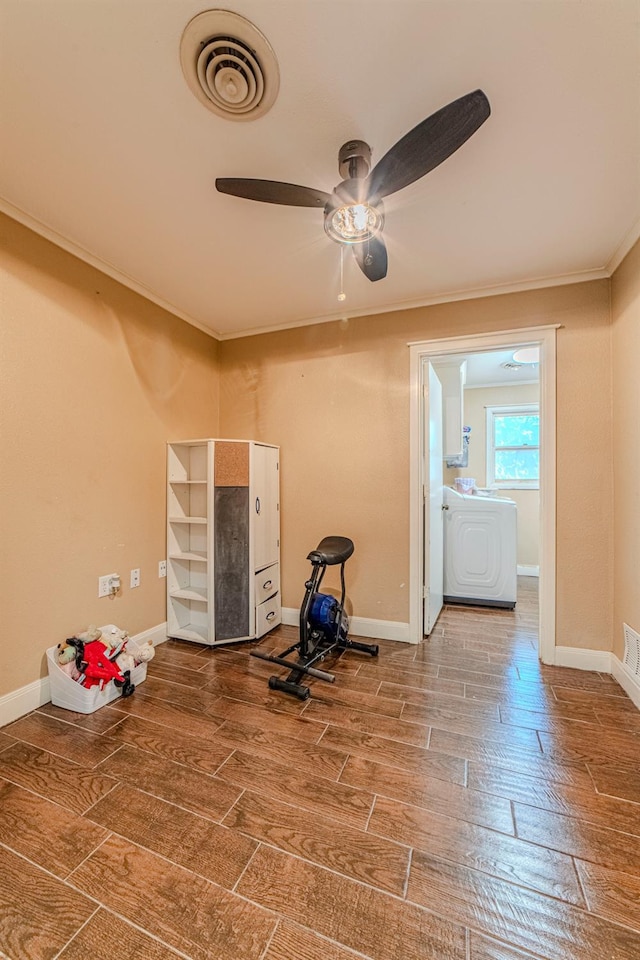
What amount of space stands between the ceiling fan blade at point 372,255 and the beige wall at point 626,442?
4.61 ft

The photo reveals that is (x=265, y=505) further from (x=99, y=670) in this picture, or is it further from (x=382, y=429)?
(x=99, y=670)

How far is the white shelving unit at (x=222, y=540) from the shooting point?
2.61 meters

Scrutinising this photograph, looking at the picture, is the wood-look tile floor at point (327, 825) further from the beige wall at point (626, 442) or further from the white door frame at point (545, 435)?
the beige wall at point (626, 442)

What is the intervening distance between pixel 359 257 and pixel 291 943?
224 centimetres

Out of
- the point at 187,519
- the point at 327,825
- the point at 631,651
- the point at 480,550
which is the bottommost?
the point at 327,825

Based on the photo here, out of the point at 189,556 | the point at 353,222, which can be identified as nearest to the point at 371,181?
the point at 353,222

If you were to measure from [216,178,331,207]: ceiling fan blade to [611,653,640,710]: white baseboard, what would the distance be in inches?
107

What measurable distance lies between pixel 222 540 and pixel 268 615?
2.37ft

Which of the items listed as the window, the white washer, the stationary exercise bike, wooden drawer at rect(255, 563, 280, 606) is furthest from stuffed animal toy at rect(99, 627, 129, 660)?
the window

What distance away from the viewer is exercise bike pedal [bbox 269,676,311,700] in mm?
2008

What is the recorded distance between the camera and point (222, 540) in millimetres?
2619

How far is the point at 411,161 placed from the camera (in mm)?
1167

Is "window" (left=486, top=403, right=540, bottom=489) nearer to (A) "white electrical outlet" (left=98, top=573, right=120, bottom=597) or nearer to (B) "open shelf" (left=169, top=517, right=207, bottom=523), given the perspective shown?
(B) "open shelf" (left=169, top=517, right=207, bottom=523)

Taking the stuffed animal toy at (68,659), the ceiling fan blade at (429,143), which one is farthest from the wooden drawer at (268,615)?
the ceiling fan blade at (429,143)
